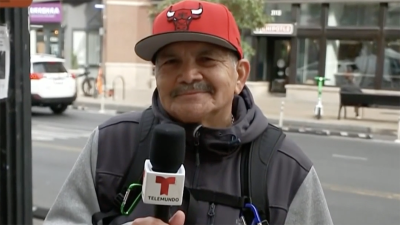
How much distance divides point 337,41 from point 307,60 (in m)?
1.51

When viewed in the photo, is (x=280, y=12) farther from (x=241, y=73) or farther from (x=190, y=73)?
(x=190, y=73)

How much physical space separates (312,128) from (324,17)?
7.96 meters

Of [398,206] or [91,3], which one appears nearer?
[398,206]

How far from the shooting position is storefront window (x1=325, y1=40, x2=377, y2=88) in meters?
22.1

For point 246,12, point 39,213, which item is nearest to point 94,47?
point 246,12

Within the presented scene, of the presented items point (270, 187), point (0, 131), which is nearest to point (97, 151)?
point (270, 187)

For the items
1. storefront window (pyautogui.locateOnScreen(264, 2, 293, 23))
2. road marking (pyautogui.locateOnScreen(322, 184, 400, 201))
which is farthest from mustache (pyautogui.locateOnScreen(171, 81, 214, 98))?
storefront window (pyautogui.locateOnScreen(264, 2, 293, 23))

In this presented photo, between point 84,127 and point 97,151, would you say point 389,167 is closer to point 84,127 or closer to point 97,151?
point 84,127

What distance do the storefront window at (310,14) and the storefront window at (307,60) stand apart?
2.17ft

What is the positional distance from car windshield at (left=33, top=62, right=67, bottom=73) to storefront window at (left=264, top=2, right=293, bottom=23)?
9.76m

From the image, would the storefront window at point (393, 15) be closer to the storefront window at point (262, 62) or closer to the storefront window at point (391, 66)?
the storefront window at point (391, 66)

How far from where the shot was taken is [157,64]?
1941 mm

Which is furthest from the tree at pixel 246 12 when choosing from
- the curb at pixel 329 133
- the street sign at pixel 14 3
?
the street sign at pixel 14 3

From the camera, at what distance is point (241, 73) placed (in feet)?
6.70
